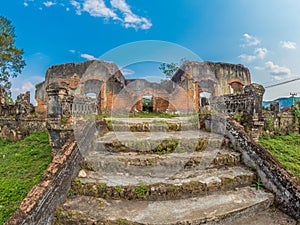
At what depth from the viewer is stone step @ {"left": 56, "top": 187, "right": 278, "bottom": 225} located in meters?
1.69

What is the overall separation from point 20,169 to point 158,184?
3.42 meters

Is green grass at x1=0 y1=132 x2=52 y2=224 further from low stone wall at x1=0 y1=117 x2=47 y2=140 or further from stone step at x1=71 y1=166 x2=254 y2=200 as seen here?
stone step at x1=71 y1=166 x2=254 y2=200

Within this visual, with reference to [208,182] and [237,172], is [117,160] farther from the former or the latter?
[237,172]

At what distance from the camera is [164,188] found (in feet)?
6.72

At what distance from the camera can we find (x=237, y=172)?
2471 mm

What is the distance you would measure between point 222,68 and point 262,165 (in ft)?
43.8

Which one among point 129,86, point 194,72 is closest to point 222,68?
point 194,72

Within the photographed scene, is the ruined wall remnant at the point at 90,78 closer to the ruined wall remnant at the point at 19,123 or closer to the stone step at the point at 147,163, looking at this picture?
the ruined wall remnant at the point at 19,123

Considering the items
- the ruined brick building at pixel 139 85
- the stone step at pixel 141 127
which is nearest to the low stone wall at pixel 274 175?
the stone step at pixel 141 127

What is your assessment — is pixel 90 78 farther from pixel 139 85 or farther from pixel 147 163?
pixel 147 163

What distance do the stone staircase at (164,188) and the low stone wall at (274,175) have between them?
0.10 meters

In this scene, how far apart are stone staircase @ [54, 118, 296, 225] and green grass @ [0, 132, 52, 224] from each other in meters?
1.41

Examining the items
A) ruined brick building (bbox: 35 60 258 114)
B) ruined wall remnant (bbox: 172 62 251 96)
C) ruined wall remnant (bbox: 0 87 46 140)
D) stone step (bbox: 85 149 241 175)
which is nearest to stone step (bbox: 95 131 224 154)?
stone step (bbox: 85 149 241 175)

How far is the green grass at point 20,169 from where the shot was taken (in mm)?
2863
